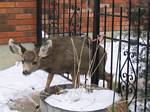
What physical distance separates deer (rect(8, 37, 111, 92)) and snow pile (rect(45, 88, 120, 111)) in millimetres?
588

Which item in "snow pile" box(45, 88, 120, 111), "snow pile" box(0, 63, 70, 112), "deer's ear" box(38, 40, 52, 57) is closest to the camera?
"snow pile" box(45, 88, 120, 111)

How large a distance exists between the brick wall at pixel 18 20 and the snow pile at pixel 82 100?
2.88 meters

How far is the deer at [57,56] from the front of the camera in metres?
4.92

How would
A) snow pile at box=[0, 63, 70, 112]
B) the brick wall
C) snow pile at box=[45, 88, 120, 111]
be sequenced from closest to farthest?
snow pile at box=[45, 88, 120, 111] < snow pile at box=[0, 63, 70, 112] < the brick wall

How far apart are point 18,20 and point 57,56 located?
231 cm

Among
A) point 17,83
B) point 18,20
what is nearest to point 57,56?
point 17,83

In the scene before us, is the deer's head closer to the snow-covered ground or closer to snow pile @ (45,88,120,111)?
snow pile @ (45,88,120,111)

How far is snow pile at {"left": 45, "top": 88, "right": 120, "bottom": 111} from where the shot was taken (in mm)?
4113

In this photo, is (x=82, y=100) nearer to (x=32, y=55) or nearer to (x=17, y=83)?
(x=32, y=55)

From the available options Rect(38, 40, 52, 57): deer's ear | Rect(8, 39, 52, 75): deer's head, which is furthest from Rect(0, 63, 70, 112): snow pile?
Rect(38, 40, 52, 57): deer's ear

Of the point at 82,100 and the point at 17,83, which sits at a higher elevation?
the point at 82,100

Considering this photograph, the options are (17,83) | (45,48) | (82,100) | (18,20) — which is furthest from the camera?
(18,20)

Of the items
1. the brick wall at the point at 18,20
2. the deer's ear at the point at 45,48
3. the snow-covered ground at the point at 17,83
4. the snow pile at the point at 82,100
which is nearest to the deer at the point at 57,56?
the deer's ear at the point at 45,48

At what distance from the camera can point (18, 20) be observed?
7266 mm
